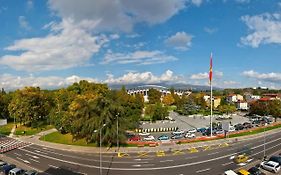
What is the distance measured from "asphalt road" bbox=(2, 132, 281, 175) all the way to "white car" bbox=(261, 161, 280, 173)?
4.18 metres

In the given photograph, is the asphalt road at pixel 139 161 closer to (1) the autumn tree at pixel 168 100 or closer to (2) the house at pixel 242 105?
(2) the house at pixel 242 105

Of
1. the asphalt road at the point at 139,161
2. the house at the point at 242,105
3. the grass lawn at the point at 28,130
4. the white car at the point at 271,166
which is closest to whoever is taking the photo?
the white car at the point at 271,166

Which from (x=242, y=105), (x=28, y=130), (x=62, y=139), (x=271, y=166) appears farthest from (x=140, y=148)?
(x=242, y=105)

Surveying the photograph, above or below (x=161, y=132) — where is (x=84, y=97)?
above

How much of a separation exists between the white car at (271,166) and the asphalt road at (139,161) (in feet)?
13.7

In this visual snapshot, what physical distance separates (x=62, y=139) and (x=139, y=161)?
2994cm

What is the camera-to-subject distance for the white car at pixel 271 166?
4155 cm

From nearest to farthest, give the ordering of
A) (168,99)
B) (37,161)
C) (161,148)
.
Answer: (37,161)
(161,148)
(168,99)

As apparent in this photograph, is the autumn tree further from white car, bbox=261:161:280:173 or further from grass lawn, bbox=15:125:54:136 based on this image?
white car, bbox=261:161:280:173

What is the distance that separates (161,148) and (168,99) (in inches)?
4336

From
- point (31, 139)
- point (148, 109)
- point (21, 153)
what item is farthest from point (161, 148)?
point (148, 109)

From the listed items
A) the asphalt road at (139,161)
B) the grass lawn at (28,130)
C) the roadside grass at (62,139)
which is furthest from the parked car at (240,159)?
the grass lawn at (28,130)

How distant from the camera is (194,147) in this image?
58781 mm

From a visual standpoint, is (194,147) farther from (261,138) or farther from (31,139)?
(31,139)
